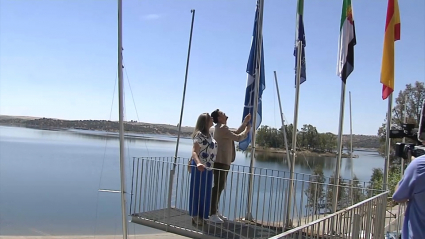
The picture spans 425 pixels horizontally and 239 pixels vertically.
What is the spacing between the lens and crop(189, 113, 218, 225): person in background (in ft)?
19.6

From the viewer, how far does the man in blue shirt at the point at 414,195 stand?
9.66 ft

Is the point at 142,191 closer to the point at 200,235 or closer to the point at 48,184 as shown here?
the point at 200,235

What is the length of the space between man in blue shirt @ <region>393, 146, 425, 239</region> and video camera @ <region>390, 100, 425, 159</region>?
18.0 inches

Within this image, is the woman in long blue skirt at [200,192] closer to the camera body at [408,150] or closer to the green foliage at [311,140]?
the camera body at [408,150]

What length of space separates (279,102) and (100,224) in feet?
42.4

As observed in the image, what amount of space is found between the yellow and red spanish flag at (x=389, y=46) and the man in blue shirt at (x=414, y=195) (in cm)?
441

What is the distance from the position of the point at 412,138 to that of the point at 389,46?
3012 millimetres

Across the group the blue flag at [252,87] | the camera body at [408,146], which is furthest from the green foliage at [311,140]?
the camera body at [408,146]

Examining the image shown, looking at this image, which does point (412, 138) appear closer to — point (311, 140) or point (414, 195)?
point (414, 195)

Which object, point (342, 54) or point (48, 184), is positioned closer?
point (342, 54)

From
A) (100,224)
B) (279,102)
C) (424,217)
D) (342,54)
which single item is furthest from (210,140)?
(100,224)

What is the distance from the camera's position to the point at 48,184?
30.8 metres

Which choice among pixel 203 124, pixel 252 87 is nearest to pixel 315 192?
pixel 203 124

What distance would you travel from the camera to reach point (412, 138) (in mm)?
4621
